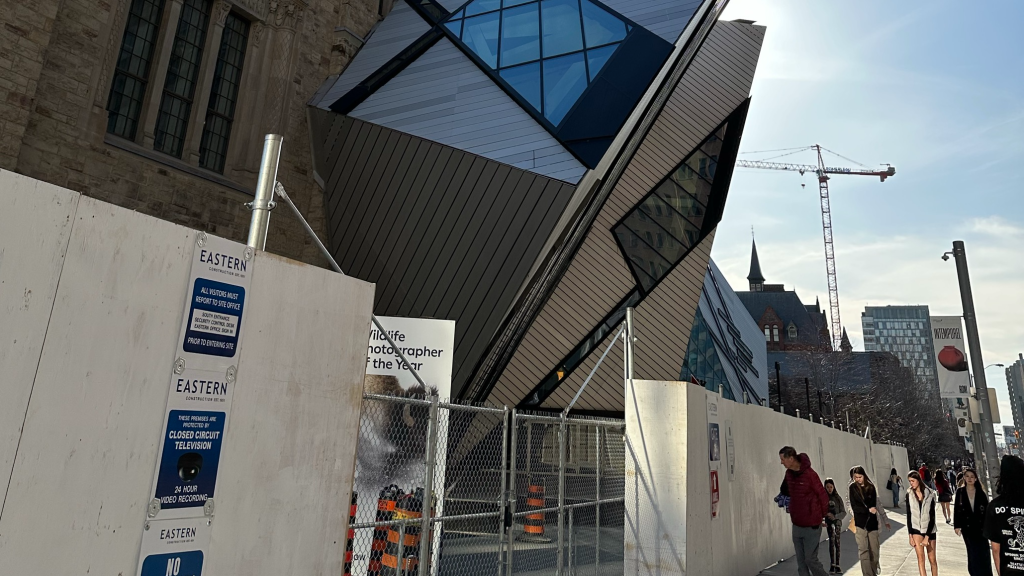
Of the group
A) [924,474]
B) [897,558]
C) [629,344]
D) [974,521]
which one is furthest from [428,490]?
[924,474]

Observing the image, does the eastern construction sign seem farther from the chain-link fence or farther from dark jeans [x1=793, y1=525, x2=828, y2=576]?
dark jeans [x1=793, y1=525, x2=828, y2=576]

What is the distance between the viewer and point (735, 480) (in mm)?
9727

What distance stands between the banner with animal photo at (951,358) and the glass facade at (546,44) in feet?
31.9

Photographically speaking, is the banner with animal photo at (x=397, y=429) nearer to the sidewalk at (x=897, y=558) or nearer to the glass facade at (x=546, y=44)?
the sidewalk at (x=897, y=558)

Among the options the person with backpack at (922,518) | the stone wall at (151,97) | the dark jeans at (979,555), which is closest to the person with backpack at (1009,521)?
the dark jeans at (979,555)

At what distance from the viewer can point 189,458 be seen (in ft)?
10.1

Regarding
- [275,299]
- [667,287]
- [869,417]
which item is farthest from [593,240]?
[869,417]

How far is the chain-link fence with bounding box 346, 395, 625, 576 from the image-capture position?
569 centimetres

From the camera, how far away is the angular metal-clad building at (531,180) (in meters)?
13.3

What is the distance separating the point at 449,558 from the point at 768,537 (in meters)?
5.72

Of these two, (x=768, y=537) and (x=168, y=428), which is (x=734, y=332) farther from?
(x=168, y=428)

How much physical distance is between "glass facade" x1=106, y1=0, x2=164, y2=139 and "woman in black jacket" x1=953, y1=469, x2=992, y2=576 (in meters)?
17.3

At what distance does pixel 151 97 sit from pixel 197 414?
1483 centimetres

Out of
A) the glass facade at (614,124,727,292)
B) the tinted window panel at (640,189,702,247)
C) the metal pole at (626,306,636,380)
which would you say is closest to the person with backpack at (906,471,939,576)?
the metal pole at (626,306,636,380)
